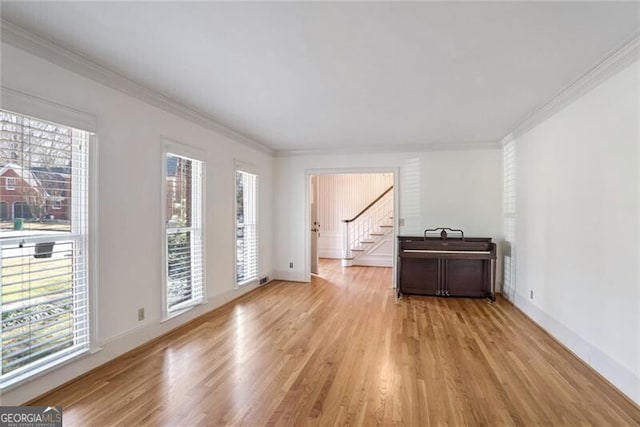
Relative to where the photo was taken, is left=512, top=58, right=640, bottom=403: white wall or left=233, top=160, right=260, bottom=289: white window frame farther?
left=233, top=160, right=260, bottom=289: white window frame

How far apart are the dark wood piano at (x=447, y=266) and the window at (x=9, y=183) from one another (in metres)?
4.49

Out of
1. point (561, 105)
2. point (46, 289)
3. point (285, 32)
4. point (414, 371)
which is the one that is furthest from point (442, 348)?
point (46, 289)

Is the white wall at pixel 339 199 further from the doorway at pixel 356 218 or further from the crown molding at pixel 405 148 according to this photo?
the crown molding at pixel 405 148

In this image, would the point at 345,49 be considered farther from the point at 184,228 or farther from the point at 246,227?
the point at 246,227

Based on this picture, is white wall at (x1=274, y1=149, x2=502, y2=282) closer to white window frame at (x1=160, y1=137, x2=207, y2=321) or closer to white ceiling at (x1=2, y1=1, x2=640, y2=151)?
white ceiling at (x1=2, y1=1, x2=640, y2=151)

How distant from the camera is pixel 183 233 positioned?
3.72 m

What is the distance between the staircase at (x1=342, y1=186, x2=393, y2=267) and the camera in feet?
26.0

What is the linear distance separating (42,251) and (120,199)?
0.72 meters

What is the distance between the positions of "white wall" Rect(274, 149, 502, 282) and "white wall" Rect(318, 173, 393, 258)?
2984 millimetres

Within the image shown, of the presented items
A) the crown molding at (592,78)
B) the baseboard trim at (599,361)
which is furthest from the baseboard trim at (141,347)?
the crown molding at (592,78)

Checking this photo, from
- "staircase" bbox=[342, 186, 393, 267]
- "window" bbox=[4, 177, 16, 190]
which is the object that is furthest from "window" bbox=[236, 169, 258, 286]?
"staircase" bbox=[342, 186, 393, 267]

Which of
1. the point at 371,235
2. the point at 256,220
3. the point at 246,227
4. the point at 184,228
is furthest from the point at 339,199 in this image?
the point at 184,228

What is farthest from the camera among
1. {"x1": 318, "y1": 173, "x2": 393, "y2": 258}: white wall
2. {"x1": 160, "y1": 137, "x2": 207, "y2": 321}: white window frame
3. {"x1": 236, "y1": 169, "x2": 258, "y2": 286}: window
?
{"x1": 318, "y1": 173, "x2": 393, "y2": 258}: white wall

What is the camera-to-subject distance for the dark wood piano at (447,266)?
480 centimetres
